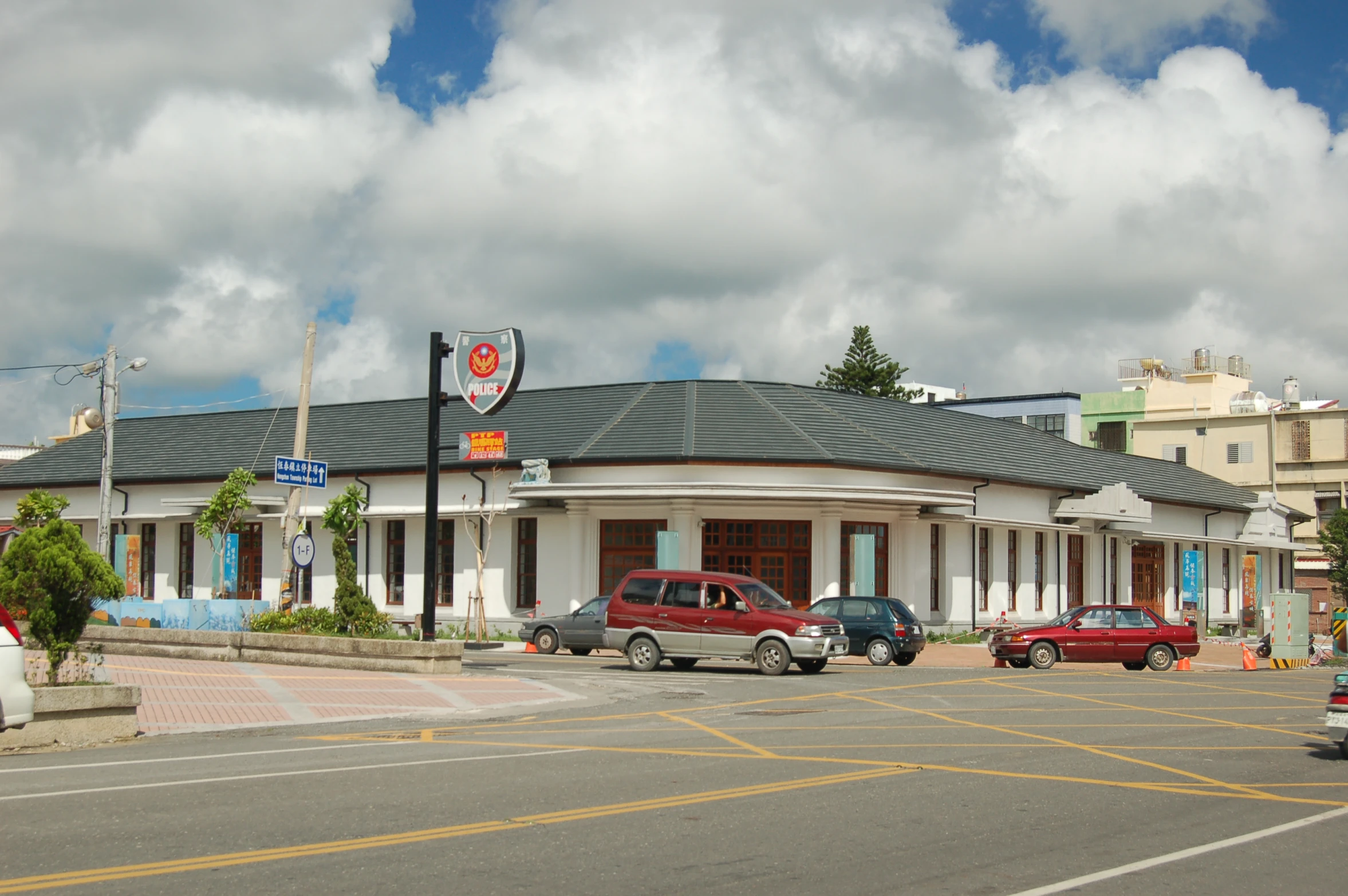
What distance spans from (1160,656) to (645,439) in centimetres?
1424

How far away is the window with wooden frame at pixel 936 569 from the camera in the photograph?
36.6 m

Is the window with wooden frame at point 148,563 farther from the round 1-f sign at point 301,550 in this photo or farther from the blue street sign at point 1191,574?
the blue street sign at point 1191,574

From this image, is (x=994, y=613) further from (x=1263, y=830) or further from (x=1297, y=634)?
→ (x=1263, y=830)

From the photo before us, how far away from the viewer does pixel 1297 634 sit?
1220 inches

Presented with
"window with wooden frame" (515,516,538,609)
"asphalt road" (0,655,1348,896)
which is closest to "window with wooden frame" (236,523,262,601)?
"window with wooden frame" (515,516,538,609)

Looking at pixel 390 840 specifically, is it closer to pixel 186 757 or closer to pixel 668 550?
pixel 186 757

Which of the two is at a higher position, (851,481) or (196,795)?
(851,481)

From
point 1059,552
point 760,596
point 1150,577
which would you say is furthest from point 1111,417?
point 760,596

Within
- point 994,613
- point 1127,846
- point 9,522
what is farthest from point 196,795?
point 9,522

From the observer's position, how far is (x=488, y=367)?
24.8 m

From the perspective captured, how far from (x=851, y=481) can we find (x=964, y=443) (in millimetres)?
7548

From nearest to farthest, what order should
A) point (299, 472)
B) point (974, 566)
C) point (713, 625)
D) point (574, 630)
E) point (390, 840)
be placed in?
point (390, 840) → point (713, 625) → point (299, 472) → point (574, 630) → point (974, 566)

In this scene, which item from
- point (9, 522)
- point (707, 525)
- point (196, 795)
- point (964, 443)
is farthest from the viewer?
point (9, 522)

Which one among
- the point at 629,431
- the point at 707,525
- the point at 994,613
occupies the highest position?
the point at 629,431
